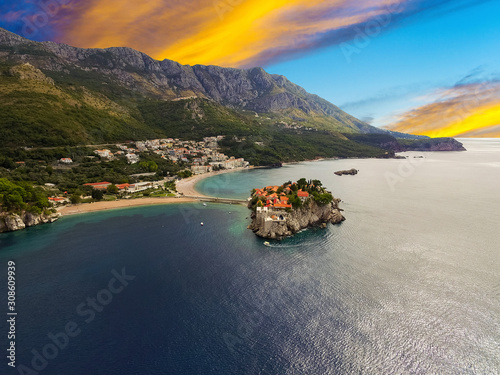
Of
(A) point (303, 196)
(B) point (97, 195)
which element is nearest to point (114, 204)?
(B) point (97, 195)

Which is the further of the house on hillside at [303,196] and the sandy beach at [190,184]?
the sandy beach at [190,184]

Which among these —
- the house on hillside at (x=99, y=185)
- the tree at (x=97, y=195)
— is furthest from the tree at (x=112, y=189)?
the tree at (x=97, y=195)

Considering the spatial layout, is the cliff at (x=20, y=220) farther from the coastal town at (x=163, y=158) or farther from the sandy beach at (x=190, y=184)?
the sandy beach at (x=190, y=184)

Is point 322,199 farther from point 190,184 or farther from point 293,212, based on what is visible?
point 190,184

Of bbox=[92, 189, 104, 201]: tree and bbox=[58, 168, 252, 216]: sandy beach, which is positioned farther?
bbox=[92, 189, 104, 201]: tree

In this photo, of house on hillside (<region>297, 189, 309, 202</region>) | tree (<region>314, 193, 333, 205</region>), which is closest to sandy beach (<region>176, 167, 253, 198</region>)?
house on hillside (<region>297, 189, 309, 202</region>)

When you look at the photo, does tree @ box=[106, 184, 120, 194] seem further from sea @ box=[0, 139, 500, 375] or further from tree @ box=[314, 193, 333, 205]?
tree @ box=[314, 193, 333, 205]
